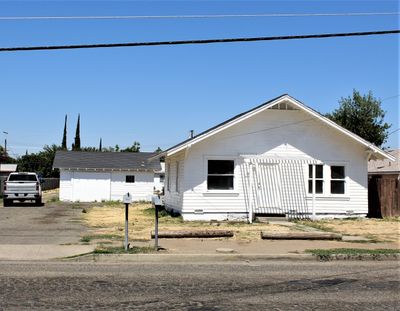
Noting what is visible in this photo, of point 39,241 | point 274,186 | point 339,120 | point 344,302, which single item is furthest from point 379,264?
point 339,120

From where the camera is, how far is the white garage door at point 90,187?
42.2m

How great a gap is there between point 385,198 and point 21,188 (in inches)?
831

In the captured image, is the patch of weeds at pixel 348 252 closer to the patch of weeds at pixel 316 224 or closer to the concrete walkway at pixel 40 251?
the concrete walkway at pixel 40 251

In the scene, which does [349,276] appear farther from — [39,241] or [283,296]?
[39,241]

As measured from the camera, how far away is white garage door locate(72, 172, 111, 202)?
4216cm

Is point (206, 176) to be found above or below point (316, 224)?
above

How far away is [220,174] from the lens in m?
22.8

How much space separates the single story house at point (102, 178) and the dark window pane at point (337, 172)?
21.1 metres

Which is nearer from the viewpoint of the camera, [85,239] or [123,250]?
[123,250]

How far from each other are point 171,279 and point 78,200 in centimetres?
3384

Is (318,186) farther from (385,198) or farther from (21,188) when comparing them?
(21,188)

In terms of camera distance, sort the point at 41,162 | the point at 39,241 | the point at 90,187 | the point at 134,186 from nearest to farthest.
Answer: the point at 39,241 → the point at 90,187 → the point at 134,186 → the point at 41,162

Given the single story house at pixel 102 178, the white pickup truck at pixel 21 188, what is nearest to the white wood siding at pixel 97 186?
the single story house at pixel 102 178

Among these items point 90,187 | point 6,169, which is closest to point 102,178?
point 90,187
